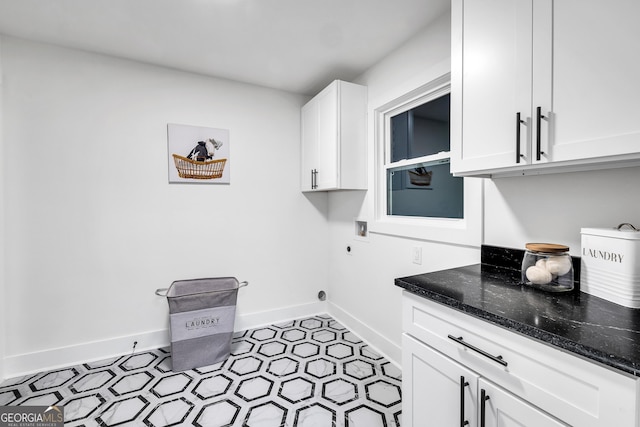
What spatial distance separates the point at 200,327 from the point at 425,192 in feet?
6.39

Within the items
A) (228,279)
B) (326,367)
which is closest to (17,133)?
(228,279)

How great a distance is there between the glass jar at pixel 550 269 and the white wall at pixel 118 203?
85.2 inches

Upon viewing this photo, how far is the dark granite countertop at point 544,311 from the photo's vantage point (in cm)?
72

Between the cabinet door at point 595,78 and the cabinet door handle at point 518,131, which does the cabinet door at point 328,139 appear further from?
the cabinet door at point 595,78

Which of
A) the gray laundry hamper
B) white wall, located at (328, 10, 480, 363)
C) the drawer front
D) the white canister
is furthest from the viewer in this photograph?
the gray laundry hamper

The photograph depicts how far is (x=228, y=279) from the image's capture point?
8.43ft

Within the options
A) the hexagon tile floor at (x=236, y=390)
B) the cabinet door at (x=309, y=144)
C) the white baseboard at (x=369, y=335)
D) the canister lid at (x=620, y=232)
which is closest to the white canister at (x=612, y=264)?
the canister lid at (x=620, y=232)

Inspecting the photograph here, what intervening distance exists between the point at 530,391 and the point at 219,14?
91.2 inches

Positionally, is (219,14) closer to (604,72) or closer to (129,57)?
(129,57)

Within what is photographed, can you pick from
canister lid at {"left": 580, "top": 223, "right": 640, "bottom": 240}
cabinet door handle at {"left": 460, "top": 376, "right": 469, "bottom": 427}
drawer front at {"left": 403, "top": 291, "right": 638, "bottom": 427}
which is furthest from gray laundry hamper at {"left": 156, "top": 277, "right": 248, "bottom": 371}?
canister lid at {"left": 580, "top": 223, "right": 640, "bottom": 240}

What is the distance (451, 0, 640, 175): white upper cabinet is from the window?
595 mm

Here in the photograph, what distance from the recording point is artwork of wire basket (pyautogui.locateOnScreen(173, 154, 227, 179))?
2516 millimetres

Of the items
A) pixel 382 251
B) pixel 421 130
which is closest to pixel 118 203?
pixel 382 251

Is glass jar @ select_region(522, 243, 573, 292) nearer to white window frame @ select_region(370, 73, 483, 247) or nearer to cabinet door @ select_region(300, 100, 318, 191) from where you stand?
white window frame @ select_region(370, 73, 483, 247)
